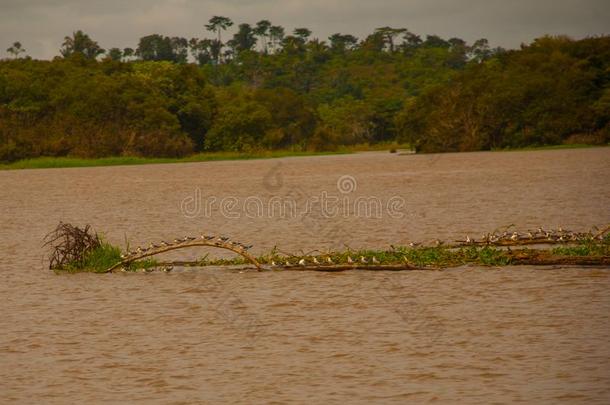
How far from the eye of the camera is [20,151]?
79.6 meters

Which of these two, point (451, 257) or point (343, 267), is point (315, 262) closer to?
point (343, 267)

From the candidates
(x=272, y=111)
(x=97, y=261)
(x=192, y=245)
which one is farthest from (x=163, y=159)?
(x=192, y=245)

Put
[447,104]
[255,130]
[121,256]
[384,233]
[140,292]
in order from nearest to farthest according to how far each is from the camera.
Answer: [140,292]
[121,256]
[384,233]
[447,104]
[255,130]

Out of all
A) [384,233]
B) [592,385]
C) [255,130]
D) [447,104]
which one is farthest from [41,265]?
[255,130]

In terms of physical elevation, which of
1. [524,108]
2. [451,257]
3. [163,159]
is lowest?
[163,159]

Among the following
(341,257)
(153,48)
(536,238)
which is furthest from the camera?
(153,48)

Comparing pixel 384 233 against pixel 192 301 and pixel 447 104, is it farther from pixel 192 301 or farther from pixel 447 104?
pixel 447 104

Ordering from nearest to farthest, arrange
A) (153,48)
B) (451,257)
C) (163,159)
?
(451,257), (163,159), (153,48)

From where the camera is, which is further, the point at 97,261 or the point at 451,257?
the point at 97,261

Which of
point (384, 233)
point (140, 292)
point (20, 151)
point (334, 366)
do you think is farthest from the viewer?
point (20, 151)

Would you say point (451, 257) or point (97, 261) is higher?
point (451, 257)

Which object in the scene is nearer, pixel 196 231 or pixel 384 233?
pixel 384 233

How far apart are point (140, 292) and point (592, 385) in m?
8.21

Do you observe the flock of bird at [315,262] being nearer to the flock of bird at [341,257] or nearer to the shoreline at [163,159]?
the flock of bird at [341,257]
